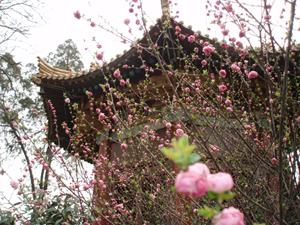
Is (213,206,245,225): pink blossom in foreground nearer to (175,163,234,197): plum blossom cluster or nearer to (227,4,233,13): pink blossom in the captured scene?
(175,163,234,197): plum blossom cluster

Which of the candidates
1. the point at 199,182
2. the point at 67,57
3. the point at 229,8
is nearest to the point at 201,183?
the point at 199,182

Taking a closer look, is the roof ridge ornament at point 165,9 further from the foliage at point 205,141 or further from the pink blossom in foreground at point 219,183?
the pink blossom in foreground at point 219,183

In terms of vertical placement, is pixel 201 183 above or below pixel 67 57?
below

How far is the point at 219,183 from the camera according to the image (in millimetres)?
535

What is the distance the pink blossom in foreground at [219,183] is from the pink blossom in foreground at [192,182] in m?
0.01

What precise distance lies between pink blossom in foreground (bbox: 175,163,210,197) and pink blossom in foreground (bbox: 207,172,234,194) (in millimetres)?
14

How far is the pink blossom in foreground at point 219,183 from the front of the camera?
1.74 ft

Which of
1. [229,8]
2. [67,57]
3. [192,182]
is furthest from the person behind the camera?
[67,57]

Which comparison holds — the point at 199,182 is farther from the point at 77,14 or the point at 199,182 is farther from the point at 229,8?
the point at 77,14

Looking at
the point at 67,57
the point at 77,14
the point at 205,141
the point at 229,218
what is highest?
the point at 67,57

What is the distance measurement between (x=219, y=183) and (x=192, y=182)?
0.21ft

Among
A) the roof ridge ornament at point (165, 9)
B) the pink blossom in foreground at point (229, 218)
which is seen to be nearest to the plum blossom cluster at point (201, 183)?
the pink blossom in foreground at point (229, 218)

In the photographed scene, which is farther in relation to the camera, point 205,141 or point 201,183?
point 205,141

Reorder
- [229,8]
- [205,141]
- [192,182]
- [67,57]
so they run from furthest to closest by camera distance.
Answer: [67,57]
[229,8]
[205,141]
[192,182]
